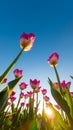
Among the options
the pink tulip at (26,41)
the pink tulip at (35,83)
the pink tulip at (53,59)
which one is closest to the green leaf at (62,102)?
the pink tulip at (26,41)

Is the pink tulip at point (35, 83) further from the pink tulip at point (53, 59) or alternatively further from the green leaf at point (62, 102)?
the green leaf at point (62, 102)

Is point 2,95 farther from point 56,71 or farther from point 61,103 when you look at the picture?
point 56,71

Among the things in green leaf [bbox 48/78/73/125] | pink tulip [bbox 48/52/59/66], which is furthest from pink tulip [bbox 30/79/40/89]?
green leaf [bbox 48/78/73/125]

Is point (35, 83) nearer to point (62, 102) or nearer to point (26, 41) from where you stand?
point (26, 41)

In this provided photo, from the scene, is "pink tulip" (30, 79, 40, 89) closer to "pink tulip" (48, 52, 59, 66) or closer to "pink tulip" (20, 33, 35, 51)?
"pink tulip" (48, 52, 59, 66)

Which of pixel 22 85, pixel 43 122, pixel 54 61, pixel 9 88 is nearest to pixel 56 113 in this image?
pixel 43 122

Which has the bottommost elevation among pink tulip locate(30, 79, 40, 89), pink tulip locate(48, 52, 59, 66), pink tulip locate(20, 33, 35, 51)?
pink tulip locate(20, 33, 35, 51)

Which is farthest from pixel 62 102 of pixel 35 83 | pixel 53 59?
pixel 35 83
